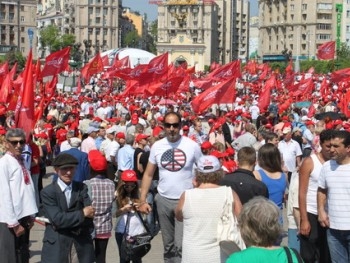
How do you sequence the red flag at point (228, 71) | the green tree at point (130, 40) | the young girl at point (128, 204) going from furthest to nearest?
the green tree at point (130, 40) < the red flag at point (228, 71) < the young girl at point (128, 204)

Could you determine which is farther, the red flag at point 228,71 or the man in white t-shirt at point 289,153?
the red flag at point 228,71

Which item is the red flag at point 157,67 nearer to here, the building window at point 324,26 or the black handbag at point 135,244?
the black handbag at point 135,244

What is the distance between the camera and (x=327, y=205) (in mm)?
7340

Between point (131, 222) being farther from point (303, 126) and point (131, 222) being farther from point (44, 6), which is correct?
point (44, 6)

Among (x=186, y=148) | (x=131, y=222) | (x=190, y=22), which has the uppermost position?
(x=190, y=22)

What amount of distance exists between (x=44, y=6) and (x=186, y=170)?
183611 mm

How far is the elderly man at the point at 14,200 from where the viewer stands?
770 centimetres

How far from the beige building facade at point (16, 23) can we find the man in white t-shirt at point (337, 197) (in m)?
126

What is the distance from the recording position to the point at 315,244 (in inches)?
306

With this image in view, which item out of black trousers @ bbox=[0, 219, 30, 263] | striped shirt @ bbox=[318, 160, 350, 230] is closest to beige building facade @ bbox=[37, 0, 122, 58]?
black trousers @ bbox=[0, 219, 30, 263]

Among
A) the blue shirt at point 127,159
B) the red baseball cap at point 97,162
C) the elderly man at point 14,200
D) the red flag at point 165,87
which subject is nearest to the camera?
the elderly man at point 14,200

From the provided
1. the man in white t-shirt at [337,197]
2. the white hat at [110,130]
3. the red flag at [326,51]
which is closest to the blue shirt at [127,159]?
the white hat at [110,130]

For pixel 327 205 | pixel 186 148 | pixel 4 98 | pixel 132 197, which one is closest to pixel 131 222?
pixel 132 197

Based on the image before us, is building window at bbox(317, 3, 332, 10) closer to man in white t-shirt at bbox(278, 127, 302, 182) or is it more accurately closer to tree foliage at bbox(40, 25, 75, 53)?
tree foliage at bbox(40, 25, 75, 53)
